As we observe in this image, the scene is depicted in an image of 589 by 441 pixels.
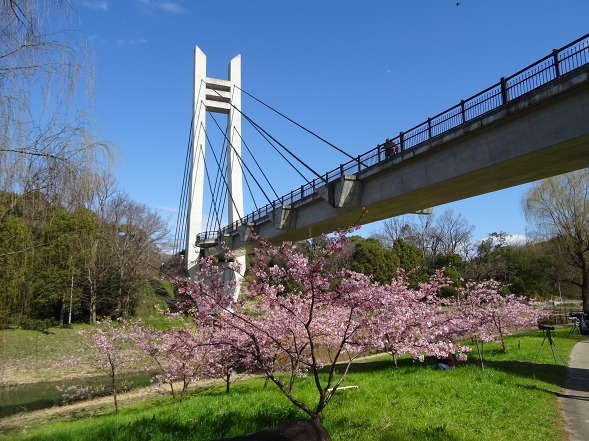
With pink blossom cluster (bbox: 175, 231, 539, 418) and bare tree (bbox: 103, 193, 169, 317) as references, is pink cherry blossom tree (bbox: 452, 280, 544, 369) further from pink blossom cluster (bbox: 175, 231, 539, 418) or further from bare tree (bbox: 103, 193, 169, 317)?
bare tree (bbox: 103, 193, 169, 317)

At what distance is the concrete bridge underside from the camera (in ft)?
39.8

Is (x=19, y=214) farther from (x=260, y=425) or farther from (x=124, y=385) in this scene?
(x=124, y=385)

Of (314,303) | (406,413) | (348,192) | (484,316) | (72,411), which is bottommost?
(72,411)

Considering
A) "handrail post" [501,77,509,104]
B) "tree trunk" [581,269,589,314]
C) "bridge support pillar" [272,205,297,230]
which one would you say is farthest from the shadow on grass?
"tree trunk" [581,269,589,314]

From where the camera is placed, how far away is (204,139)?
41312mm

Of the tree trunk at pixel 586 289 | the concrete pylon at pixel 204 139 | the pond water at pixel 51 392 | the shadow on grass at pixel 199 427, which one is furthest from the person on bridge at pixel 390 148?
the tree trunk at pixel 586 289

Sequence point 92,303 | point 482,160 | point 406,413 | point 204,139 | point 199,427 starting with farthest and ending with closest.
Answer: point 204,139 → point 92,303 → point 482,160 → point 406,413 → point 199,427

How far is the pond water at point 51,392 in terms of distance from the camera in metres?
20.0

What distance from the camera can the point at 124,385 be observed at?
23344 mm

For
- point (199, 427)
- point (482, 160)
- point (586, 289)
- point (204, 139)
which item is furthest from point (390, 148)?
point (586, 289)

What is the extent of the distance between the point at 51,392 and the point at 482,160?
2396cm

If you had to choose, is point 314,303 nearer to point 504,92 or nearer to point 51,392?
point 504,92

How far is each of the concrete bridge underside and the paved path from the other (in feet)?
20.2

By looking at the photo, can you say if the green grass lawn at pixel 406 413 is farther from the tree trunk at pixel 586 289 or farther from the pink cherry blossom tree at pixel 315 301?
the tree trunk at pixel 586 289
